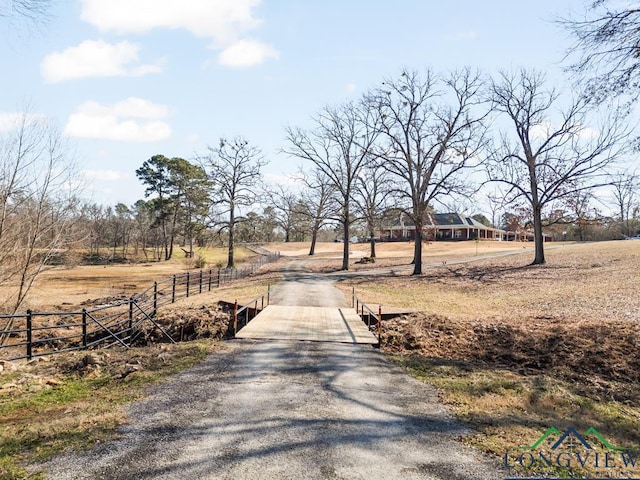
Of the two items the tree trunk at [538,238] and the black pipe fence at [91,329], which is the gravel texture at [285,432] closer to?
the black pipe fence at [91,329]

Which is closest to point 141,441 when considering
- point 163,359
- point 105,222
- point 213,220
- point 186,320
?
point 163,359

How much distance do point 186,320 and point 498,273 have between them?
72.8 feet

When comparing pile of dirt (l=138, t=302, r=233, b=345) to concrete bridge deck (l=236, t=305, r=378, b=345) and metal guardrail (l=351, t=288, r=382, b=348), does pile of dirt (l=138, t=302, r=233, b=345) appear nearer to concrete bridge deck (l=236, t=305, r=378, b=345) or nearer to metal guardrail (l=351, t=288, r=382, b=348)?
concrete bridge deck (l=236, t=305, r=378, b=345)

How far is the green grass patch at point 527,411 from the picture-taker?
541cm

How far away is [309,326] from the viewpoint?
45.8ft

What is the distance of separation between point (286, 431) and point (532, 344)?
28.2 ft

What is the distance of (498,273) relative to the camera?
30.2 metres

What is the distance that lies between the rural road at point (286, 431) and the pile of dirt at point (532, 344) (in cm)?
316

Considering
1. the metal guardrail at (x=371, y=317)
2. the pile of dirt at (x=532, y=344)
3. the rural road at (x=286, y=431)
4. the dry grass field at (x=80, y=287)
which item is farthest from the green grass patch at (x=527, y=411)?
the dry grass field at (x=80, y=287)

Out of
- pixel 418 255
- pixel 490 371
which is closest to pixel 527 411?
pixel 490 371

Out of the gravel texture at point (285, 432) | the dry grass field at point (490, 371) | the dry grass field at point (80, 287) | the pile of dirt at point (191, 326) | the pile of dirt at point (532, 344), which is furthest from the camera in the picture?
the dry grass field at point (80, 287)

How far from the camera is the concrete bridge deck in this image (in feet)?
40.7

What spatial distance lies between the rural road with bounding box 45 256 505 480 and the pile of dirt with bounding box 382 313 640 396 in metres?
3.16

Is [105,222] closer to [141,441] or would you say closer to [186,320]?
[186,320]
